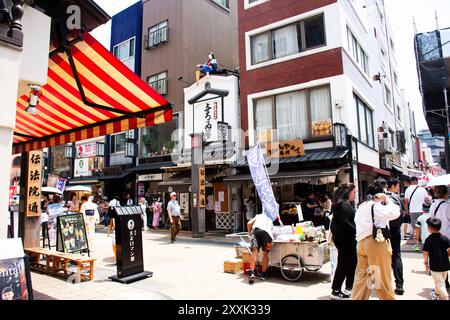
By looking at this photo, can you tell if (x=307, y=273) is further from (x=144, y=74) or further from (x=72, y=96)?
(x=144, y=74)

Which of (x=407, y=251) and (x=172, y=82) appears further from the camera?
(x=172, y=82)

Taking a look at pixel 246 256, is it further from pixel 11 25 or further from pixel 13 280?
pixel 11 25

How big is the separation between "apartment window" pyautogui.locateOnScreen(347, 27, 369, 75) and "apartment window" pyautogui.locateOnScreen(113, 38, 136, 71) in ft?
51.3

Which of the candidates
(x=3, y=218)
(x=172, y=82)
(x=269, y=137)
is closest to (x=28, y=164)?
(x=3, y=218)

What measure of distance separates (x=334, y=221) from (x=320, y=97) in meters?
10.1

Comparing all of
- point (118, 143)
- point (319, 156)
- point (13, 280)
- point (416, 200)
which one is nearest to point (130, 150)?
point (118, 143)

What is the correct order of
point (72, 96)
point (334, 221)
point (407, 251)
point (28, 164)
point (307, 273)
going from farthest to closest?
point (407, 251), point (28, 164), point (307, 273), point (72, 96), point (334, 221)

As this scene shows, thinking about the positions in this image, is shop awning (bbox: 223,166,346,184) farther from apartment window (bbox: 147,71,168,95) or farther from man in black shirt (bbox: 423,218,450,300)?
apartment window (bbox: 147,71,168,95)

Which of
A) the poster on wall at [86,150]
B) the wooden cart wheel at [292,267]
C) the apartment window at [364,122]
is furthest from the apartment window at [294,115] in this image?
the poster on wall at [86,150]

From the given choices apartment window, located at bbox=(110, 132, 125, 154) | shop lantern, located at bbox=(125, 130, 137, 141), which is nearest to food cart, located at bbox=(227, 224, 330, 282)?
shop lantern, located at bbox=(125, 130, 137, 141)

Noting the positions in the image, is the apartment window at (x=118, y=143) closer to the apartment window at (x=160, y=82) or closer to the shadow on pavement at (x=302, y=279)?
the apartment window at (x=160, y=82)

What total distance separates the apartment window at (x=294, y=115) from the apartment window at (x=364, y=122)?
Answer: 2.35 m

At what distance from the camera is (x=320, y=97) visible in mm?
14664

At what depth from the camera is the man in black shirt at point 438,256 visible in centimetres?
511
